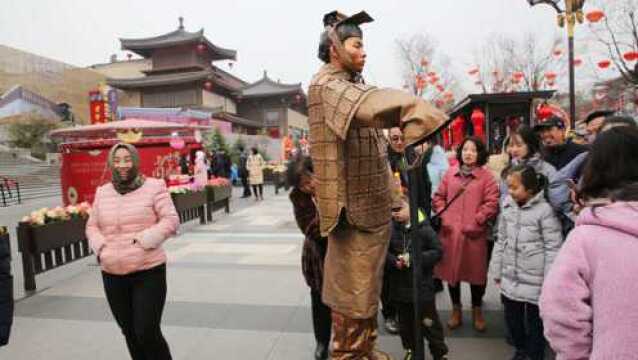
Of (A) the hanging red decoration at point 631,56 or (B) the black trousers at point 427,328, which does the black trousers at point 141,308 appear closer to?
(B) the black trousers at point 427,328

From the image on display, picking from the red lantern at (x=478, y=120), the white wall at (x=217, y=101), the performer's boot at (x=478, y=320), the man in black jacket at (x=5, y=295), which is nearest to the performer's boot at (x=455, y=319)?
the performer's boot at (x=478, y=320)

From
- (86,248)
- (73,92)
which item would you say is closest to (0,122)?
(73,92)

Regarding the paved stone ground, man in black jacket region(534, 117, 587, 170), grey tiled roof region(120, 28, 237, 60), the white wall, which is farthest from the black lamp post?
grey tiled roof region(120, 28, 237, 60)

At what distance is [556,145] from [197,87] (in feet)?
96.1

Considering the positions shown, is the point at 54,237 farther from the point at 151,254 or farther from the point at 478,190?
the point at 478,190

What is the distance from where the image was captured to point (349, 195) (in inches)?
71.9

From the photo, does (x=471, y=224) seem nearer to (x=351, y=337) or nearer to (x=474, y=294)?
(x=474, y=294)

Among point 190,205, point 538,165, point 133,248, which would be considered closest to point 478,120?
point 538,165

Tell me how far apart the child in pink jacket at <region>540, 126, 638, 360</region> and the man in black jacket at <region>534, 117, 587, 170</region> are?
210cm

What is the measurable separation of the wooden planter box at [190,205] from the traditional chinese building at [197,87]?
57.0 feet

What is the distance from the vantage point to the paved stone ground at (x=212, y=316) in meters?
3.17

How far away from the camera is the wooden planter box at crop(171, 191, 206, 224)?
812 centimetres

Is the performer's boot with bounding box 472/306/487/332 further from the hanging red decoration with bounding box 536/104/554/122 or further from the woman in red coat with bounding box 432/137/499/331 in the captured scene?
the hanging red decoration with bounding box 536/104/554/122

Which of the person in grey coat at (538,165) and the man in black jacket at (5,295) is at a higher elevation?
the person in grey coat at (538,165)
